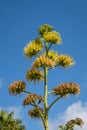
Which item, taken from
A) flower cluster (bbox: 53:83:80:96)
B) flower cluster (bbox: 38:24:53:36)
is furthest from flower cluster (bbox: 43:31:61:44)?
flower cluster (bbox: 53:83:80:96)

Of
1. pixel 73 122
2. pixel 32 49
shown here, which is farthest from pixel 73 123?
pixel 32 49

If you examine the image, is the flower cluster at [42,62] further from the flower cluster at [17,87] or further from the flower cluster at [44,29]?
the flower cluster at [44,29]

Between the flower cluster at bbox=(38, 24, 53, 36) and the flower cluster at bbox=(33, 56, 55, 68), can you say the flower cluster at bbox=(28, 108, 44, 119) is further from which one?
the flower cluster at bbox=(38, 24, 53, 36)

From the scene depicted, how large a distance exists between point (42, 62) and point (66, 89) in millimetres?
1605

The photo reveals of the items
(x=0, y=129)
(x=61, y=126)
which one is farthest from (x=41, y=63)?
(x=0, y=129)

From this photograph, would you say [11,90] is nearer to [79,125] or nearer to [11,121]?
[79,125]

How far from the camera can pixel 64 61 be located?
21.7 metres

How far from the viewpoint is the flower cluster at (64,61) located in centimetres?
2161

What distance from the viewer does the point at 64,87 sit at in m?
20.7

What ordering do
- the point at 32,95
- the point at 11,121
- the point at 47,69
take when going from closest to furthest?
the point at 32,95
the point at 47,69
the point at 11,121

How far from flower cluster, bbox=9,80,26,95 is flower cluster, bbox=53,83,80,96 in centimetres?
147

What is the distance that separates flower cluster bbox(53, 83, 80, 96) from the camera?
20.6m

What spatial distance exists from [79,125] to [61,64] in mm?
2965

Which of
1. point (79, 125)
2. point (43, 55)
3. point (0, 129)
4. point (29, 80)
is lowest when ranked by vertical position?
point (79, 125)
